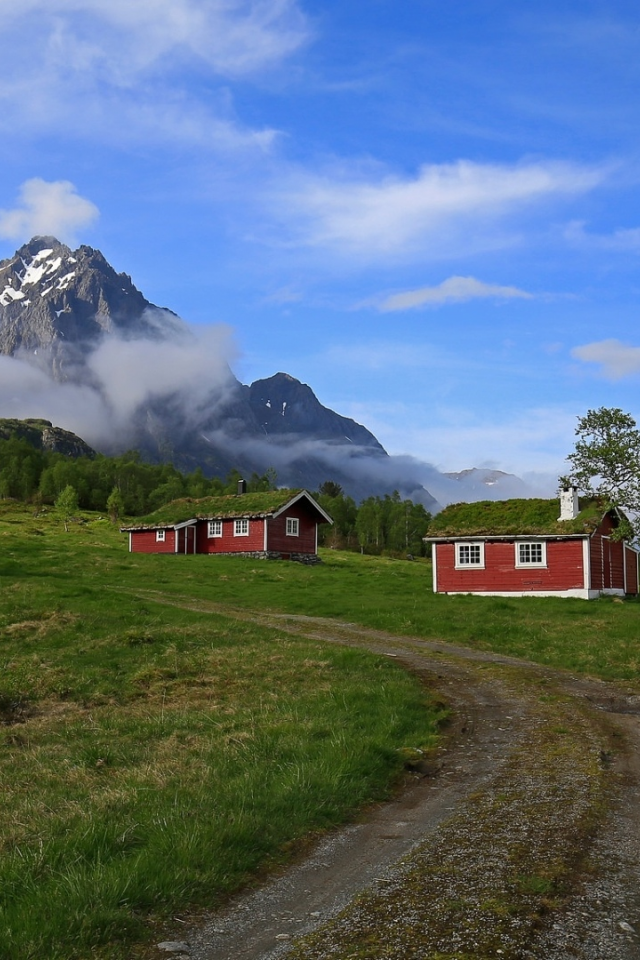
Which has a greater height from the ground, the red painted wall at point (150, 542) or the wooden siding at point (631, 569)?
the red painted wall at point (150, 542)

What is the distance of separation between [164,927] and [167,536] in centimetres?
6404

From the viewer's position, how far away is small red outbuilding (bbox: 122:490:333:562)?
216ft

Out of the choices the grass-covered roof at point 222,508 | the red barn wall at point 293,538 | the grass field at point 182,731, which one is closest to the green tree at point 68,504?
the grass-covered roof at point 222,508

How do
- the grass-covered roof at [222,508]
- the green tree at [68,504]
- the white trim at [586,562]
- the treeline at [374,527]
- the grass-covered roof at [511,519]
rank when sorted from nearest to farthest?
the white trim at [586,562], the grass-covered roof at [511,519], the grass-covered roof at [222,508], the green tree at [68,504], the treeline at [374,527]

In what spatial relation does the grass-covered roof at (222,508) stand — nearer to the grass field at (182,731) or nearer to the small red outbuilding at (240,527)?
the small red outbuilding at (240,527)

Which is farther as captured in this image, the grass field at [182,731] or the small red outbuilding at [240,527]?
the small red outbuilding at [240,527]

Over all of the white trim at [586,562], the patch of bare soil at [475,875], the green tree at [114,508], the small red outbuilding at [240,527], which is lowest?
the patch of bare soil at [475,875]

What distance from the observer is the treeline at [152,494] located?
16162 cm

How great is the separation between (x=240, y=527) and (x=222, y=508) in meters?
3.42

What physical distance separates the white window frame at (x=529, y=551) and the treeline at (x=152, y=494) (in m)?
103

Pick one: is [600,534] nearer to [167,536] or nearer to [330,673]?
[330,673]

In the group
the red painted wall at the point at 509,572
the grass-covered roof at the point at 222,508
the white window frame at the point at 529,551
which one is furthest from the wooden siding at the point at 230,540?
the white window frame at the point at 529,551

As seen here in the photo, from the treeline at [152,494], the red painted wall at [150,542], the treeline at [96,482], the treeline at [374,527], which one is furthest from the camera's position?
the treeline at [96,482]

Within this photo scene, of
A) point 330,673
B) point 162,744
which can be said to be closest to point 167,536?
point 330,673
